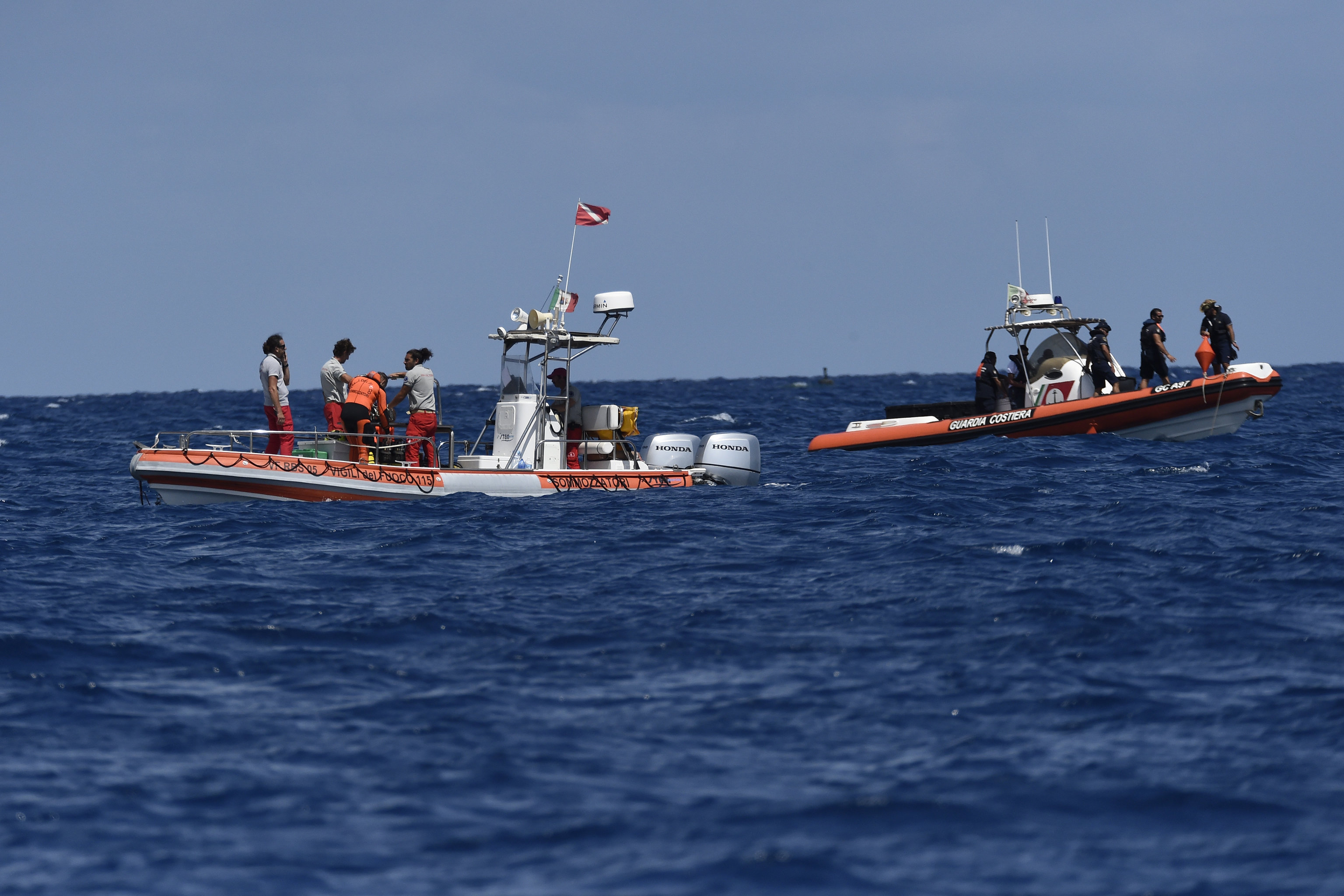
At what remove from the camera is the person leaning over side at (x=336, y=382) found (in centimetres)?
1689

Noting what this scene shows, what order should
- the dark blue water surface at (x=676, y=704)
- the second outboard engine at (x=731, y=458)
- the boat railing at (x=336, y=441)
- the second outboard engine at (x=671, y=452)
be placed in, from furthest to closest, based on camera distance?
the second outboard engine at (x=731, y=458) → the second outboard engine at (x=671, y=452) → the boat railing at (x=336, y=441) → the dark blue water surface at (x=676, y=704)

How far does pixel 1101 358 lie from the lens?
82.4ft

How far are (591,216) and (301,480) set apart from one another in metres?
5.19

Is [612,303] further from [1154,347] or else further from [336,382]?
[1154,347]

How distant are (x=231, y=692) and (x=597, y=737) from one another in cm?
253

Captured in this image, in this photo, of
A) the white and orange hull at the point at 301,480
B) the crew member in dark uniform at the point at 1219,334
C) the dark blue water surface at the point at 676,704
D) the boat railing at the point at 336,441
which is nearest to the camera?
the dark blue water surface at the point at 676,704

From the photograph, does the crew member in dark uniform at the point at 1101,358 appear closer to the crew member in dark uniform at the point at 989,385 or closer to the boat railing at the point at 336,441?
the crew member in dark uniform at the point at 989,385

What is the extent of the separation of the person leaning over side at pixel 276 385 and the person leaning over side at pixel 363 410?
2.50 feet

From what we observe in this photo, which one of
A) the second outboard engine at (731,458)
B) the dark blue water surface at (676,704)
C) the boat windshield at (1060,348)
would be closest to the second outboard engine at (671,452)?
the second outboard engine at (731,458)

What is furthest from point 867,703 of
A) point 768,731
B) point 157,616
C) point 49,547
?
point 49,547

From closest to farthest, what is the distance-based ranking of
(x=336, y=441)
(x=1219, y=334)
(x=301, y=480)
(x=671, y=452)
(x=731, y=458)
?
(x=301, y=480)
(x=336, y=441)
(x=671, y=452)
(x=731, y=458)
(x=1219, y=334)

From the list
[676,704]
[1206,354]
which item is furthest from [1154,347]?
[676,704]

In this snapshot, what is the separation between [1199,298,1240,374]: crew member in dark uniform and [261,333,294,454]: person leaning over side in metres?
15.9

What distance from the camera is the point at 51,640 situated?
9.75 meters
